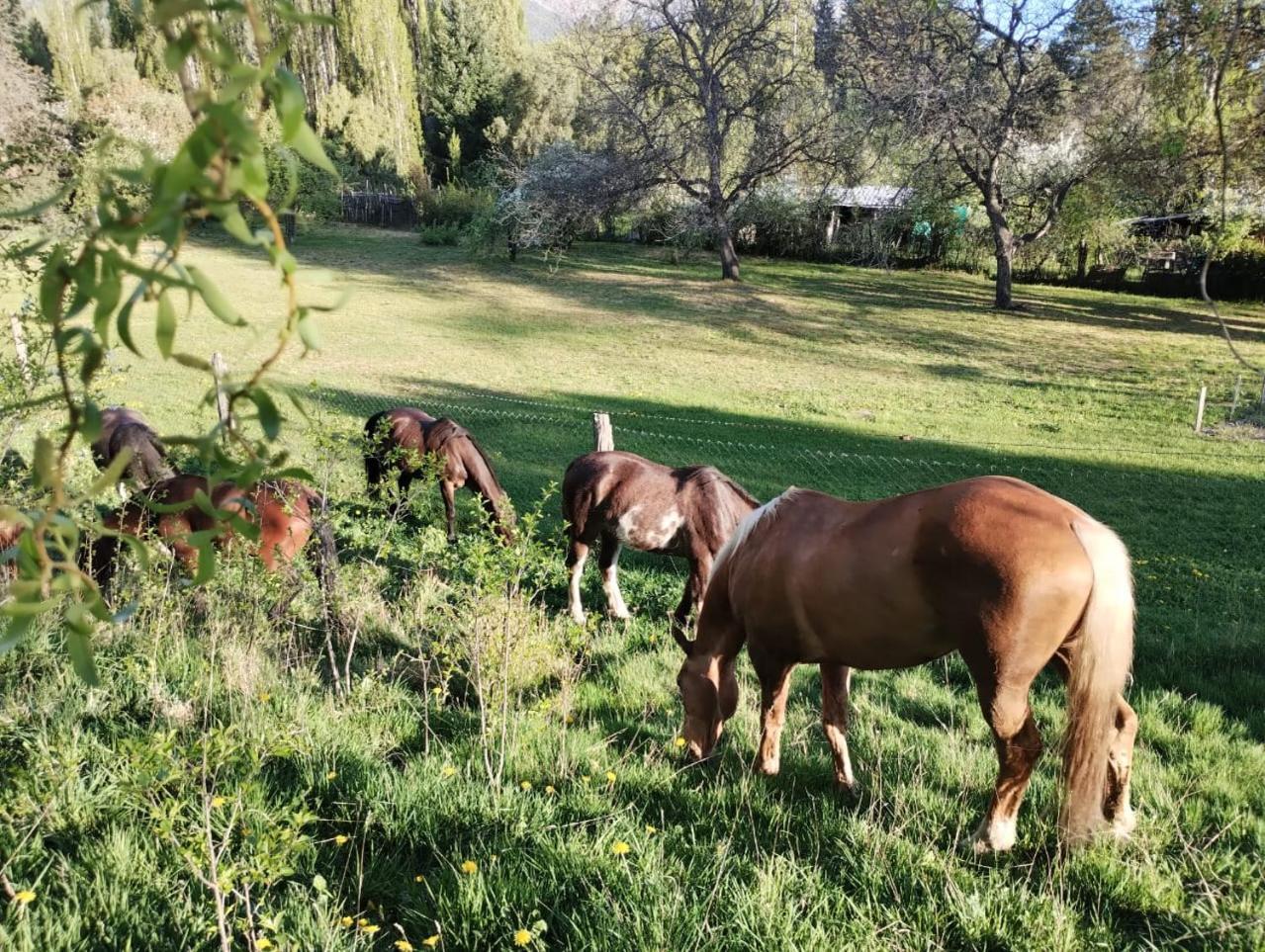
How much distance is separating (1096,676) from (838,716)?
1.10m

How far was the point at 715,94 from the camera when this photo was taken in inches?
1117

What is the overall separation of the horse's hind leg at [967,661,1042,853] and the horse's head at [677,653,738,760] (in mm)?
1166

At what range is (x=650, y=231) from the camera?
4059 centimetres

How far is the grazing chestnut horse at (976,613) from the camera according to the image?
2.97 metres

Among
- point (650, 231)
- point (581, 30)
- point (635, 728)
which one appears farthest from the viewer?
point (650, 231)

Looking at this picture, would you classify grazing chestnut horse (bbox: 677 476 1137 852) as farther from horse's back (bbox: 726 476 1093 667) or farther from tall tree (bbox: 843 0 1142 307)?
tall tree (bbox: 843 0 1142 307)

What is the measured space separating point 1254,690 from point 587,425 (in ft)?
31.2

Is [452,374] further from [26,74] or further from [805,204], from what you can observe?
[805,204]

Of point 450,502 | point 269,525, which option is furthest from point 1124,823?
point 450,502

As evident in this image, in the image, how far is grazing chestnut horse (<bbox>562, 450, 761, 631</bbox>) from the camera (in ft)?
19.6

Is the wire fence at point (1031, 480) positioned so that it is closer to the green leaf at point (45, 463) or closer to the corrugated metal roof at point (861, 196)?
the green leaf at point (45, 463)

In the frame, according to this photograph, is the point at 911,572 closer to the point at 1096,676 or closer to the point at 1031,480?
the point at 1096,676

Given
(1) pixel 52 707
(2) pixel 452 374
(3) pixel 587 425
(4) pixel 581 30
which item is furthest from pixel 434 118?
(1) pixel 52 707

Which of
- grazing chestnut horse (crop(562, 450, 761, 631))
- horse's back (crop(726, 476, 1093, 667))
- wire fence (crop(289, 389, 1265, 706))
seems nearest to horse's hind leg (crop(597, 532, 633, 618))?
grazing chestnut horse (crop(562, 450, 761, 631))
